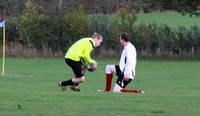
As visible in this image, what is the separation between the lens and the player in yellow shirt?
21297 mm

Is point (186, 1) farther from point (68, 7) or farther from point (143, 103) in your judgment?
point (143, 103)

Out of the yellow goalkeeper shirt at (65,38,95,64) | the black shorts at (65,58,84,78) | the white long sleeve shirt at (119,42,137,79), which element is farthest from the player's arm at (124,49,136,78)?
the black shorts at (65,58,84,78)

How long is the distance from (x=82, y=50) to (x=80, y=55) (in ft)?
0.64

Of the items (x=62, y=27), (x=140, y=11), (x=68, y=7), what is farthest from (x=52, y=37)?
(x=140, y=11)

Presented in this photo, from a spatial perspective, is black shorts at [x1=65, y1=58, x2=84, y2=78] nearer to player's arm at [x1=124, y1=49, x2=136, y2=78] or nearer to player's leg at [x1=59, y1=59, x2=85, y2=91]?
player's leg at [x1=59, y1=59, x2=85, y2=91]

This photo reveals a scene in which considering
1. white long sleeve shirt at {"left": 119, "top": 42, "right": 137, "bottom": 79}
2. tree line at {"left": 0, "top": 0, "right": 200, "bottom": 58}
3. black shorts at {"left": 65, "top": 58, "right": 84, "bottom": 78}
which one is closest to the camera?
white long sleeve shirt at {"left": 119, "top": 42, "right": 137, "bottom": 79}

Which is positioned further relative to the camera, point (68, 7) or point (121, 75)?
point (68, 7)

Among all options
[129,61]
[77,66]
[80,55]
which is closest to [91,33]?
[77,66]

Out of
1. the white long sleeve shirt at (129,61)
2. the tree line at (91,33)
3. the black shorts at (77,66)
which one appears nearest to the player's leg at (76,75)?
the black shorts at (77,66)

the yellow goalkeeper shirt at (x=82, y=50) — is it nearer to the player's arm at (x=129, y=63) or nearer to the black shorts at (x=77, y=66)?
the black shorts at (x=77, y=66)

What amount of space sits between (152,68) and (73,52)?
19.4m

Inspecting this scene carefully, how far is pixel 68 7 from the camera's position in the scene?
59.7 metres

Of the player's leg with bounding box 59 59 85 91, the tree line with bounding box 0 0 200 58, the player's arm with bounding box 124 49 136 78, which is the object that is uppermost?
the player's arm with bounding box 124 49 136 78

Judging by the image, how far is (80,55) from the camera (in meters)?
21.5
